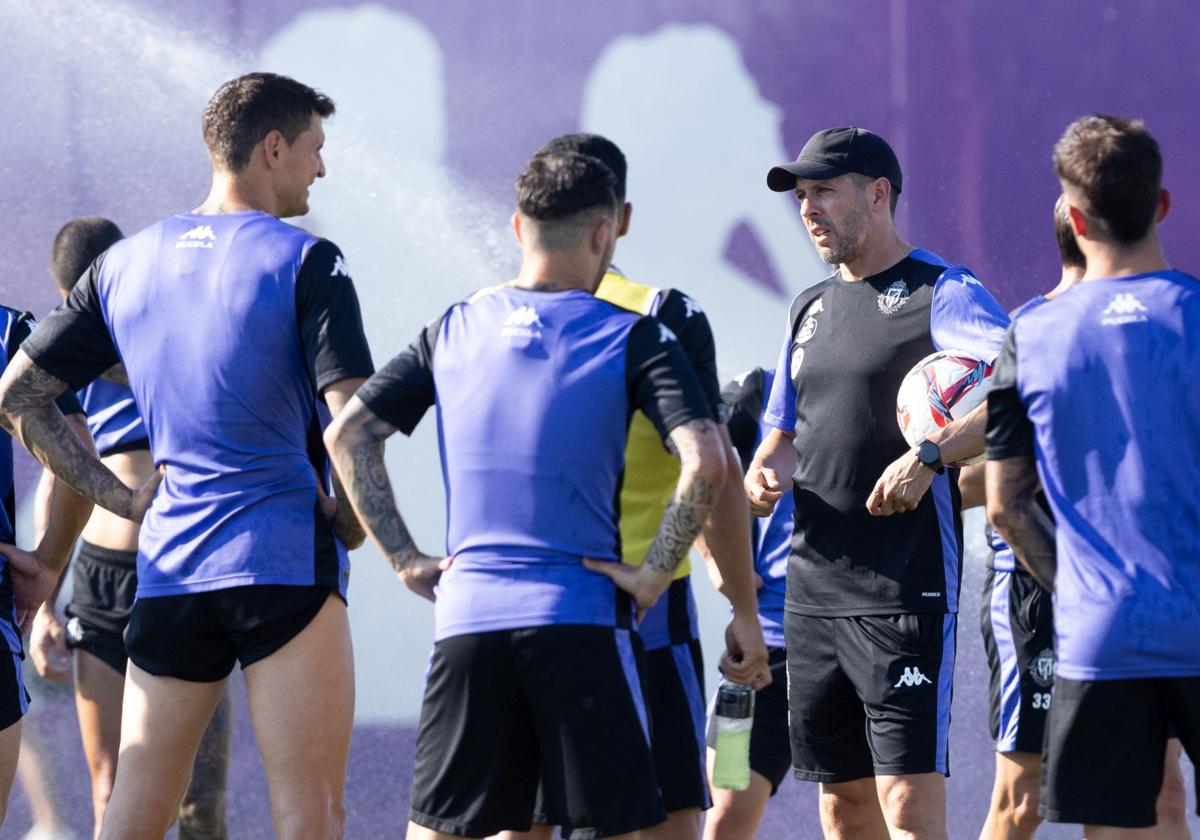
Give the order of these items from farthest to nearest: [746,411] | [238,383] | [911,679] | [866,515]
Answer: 1. [746,411]
2. [866,515]
3. [911,679]
4. [238,383]

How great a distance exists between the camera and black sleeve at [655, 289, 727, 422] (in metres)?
3.53

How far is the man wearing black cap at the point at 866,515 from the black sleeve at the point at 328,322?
141 cm

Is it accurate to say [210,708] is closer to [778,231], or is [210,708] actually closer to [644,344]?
[644,344]

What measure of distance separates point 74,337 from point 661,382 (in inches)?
58.3

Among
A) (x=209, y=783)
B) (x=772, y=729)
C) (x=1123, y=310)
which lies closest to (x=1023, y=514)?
(x=1123, y=310)

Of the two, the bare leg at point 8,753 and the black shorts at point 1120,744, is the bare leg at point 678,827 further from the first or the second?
the bare leg at point 8,753

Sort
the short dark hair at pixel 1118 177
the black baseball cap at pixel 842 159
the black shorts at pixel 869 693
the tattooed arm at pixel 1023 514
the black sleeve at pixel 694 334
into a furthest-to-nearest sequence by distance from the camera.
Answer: the black baseball cap at pixel 842 159
the black shorts at pixel 869 693
the black sleeve at pixel 694 334
the tattooed arm at pixel 1023 514
the short dark hair at pixel 1118 177

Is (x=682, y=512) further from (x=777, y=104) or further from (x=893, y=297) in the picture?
(x=777, y=104)

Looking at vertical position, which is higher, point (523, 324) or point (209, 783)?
point (523, 324)

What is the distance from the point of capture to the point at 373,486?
332cm

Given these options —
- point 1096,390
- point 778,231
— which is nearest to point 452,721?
point 1096,390

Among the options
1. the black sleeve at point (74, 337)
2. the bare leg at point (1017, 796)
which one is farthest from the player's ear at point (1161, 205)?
→ the black sleeve at point (74, 337)

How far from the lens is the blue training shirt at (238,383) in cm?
350

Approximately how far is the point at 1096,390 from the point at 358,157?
358 centimetres
